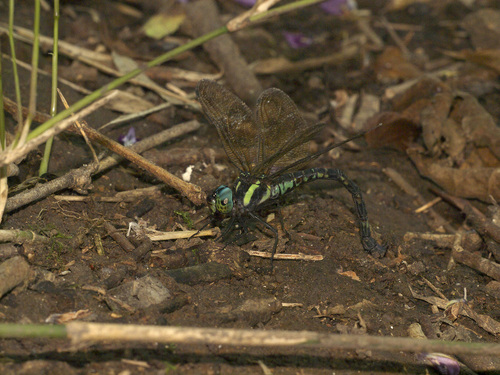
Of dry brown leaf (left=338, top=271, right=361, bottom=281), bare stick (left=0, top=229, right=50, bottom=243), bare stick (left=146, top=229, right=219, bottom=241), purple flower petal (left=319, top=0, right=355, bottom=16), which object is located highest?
bare stick (left=0, top=229, right=50, bottom=243)

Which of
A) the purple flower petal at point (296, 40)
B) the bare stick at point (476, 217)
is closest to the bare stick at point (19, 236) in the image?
the bare stick at point (476, 217)

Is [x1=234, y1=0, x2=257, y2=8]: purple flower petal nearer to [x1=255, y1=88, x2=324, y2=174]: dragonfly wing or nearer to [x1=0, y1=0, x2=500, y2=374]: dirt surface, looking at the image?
[x1=0, y1=0, x2=500, y2=374]: dirt surface

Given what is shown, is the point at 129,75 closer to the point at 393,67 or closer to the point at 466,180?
the point at 466,180

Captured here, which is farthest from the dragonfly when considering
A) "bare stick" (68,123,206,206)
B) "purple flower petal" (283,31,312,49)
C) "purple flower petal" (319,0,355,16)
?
"purple flower petal" (319,0,355,16)


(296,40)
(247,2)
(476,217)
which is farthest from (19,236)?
(247,2)

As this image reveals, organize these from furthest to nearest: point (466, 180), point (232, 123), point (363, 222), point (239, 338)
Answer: point (466, 180) → point (232, 123) → point (363, 222) → point (239, 338)

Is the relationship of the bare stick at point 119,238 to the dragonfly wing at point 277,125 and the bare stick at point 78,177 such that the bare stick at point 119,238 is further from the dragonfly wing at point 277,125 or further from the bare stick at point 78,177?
the dragonfly wing at point 277,125

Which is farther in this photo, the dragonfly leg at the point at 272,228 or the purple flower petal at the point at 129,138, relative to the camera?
the purple flower petal at the point at 129,138
